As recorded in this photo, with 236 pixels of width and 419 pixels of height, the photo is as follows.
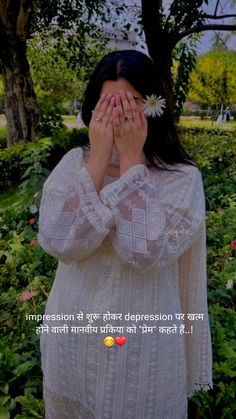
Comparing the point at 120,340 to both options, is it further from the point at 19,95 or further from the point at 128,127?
the point at 19,95

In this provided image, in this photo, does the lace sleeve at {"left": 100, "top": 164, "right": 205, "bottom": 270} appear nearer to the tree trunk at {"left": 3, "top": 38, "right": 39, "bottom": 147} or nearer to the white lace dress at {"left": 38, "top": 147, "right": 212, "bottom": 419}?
the white lace dress at {"left": 38, "top": 147, "right": 212, "bottom": 419}

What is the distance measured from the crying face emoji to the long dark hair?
0.42m

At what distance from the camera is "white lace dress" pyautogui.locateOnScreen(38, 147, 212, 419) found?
97 centimetres

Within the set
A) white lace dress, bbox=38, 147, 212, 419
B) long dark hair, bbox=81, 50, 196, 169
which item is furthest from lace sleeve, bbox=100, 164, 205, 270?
long dark hair, bbox=81, 50, 196, 169

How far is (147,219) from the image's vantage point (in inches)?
37.9

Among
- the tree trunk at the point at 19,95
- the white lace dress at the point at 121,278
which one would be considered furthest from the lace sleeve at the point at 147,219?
the tree trunk at the point at 19,95

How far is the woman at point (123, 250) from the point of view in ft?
3.18

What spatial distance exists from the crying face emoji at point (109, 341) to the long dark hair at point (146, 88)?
0.42 metres

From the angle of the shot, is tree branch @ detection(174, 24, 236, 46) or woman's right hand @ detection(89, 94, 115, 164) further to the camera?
tree branch @ detection(174, 24, 236, 46)

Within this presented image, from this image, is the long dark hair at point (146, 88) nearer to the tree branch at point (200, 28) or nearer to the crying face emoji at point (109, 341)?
the crying face emoji at point (109, 341)

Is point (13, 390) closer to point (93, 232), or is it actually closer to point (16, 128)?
point (93, 232)

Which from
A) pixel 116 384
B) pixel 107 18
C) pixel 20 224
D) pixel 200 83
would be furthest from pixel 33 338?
pixel 200 83

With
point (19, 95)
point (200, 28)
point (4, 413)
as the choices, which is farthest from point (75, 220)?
point (19, 95)

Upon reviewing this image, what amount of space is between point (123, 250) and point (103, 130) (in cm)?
26
